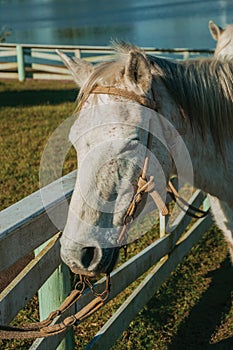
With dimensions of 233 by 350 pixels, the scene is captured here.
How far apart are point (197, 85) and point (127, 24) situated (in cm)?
3270

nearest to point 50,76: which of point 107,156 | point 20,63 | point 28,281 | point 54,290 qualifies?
point 20,63

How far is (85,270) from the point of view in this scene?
225cm

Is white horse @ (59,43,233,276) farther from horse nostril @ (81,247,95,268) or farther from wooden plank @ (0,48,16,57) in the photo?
wooden plank @ (0,48,16,57)

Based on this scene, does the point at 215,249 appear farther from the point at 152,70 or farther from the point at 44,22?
the point at 44,22

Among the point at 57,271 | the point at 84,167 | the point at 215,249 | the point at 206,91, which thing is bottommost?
the point at 215,249

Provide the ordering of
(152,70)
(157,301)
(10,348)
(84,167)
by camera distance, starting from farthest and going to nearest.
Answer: (157,301), (10,348), (152,70), (84,167)

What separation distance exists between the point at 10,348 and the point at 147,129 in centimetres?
197

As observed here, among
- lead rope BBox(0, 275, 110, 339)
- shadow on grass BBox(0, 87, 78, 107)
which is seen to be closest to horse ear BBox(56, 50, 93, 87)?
lead rope BBox(0, 275, 110, 339)

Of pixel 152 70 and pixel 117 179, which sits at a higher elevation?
pixel 152 70

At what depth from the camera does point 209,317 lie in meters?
4.27

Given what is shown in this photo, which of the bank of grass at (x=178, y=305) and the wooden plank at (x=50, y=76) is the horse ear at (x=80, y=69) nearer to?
the bank of grass at (x=178, y=305)

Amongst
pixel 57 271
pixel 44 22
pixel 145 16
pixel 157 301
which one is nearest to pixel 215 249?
pixel 157 301

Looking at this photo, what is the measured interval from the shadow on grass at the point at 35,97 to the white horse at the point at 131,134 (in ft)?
33.1

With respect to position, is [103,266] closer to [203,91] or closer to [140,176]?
[140,176]
